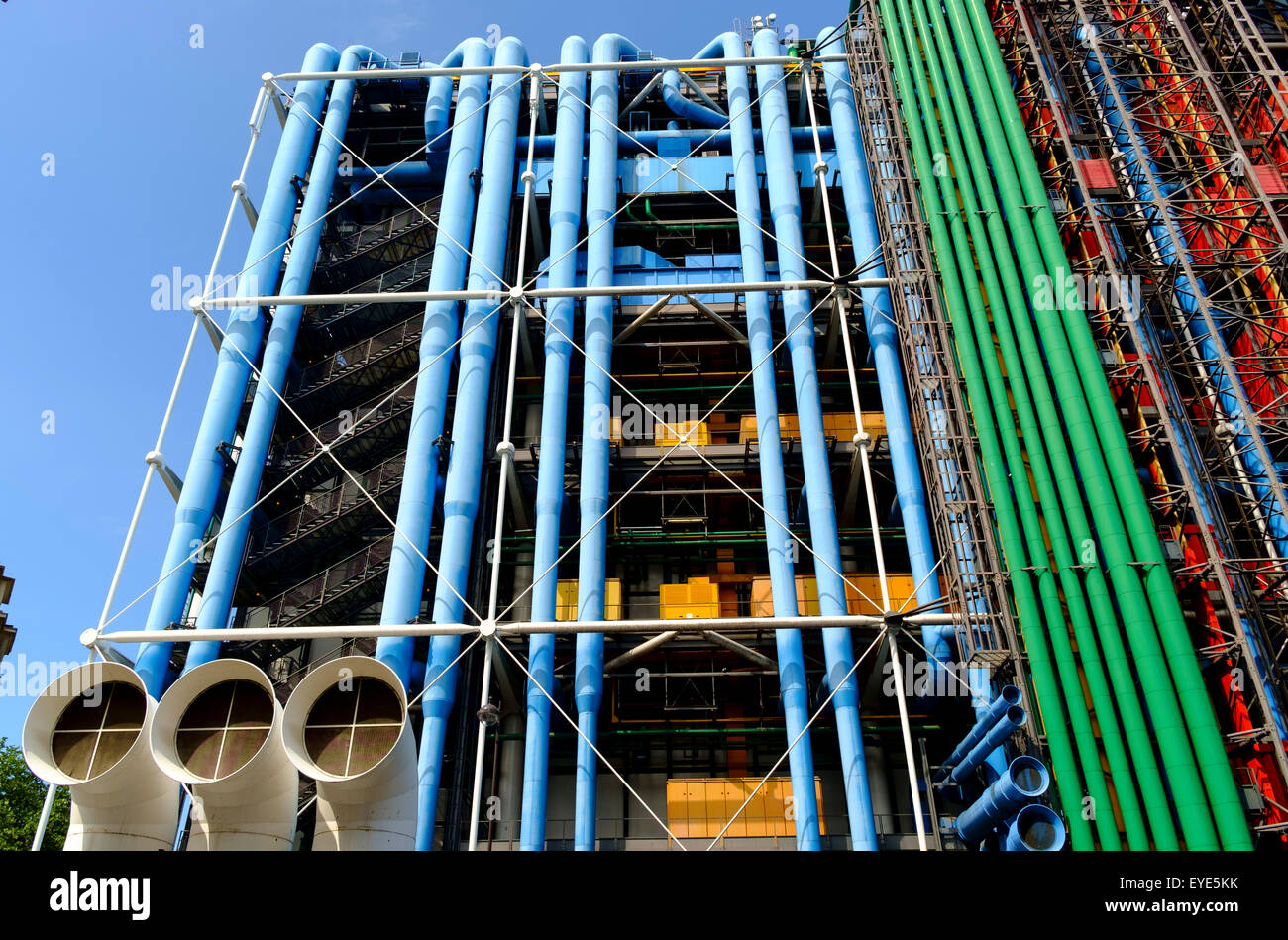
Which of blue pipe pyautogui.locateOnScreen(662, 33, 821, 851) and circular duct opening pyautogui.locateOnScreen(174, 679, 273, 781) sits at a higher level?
blue pipe pyautogui.locateOnScreen(662, 33, 821, 851)

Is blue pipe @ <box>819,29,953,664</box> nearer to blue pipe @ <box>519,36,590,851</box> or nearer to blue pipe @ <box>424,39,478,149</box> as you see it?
blue pipe @ <box>519,36,590,851</box>

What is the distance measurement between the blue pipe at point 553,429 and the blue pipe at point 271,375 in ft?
22.9

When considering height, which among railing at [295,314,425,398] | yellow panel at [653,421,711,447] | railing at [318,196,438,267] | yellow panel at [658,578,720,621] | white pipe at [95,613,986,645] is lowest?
white pipe at [95,613,986,645]

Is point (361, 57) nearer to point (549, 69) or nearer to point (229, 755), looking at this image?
point (549, 69)

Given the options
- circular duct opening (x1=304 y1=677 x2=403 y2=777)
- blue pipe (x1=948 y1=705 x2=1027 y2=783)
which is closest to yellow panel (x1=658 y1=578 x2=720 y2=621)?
blue pipe (x1=948 y1=705 x2=1027 y2=783)

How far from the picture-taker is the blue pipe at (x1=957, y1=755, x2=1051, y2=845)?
15570mm

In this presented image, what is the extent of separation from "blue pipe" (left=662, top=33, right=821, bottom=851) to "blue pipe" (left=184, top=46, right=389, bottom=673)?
35.7 ft

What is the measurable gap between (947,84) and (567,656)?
1845 cm

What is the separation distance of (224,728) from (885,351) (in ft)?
59.0

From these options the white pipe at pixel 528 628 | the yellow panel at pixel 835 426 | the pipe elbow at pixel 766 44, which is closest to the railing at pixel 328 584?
the white pipe at pixel 528 628

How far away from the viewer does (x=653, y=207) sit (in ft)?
106

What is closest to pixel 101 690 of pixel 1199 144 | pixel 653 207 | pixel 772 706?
pixel 772 706

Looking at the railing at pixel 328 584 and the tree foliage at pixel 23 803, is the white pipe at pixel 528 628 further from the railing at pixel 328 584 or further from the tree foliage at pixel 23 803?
the tree foliage at pixel 23 803

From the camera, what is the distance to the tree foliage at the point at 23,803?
33.3 metres
